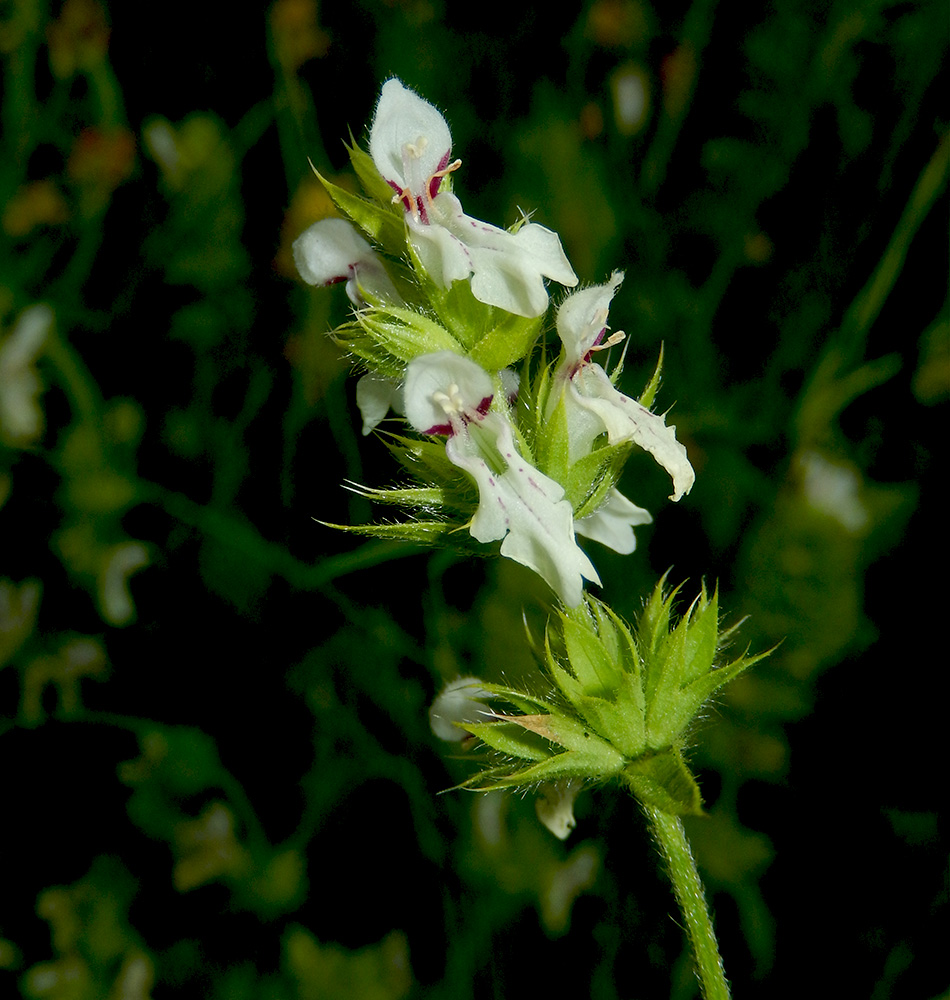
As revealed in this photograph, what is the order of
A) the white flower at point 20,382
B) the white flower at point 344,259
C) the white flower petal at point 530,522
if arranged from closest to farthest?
the white flower petal at point 530,522 < the white flower at point 344,259 < the white flower at point 20,382

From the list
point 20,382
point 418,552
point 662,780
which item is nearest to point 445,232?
point 662,780

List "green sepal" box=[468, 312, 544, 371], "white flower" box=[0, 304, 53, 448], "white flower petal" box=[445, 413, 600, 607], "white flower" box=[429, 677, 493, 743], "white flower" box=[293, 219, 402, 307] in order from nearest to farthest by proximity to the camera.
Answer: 1. "white flower petal" box=[445, 413, 600, 607]
2. "green sepal" box=[468, 312, 544, 371]
3. "white flower" box=[293, 219, 402, 307]
4. "white flower" box=[429, 677, 493, 743]
5. "white flower" box=[0, 304, 53, 448]

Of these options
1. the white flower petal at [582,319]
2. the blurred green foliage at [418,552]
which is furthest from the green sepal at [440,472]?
the blurred green foliage at [418,552]

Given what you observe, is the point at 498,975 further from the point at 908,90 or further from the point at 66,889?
the point at 908,90

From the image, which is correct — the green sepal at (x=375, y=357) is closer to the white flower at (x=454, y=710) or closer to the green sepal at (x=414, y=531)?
the green sepal at (x=414, y=531)

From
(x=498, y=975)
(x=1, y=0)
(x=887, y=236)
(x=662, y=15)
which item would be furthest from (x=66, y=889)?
(x=662, y=15)

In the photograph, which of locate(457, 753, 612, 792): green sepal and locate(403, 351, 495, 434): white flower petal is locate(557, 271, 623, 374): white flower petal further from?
locate(457, 753, 612, 792): green sepal

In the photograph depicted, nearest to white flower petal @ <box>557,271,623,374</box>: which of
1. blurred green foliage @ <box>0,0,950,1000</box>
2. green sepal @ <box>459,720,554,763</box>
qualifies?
green sepal @ <box>459,720,554,763</box>
